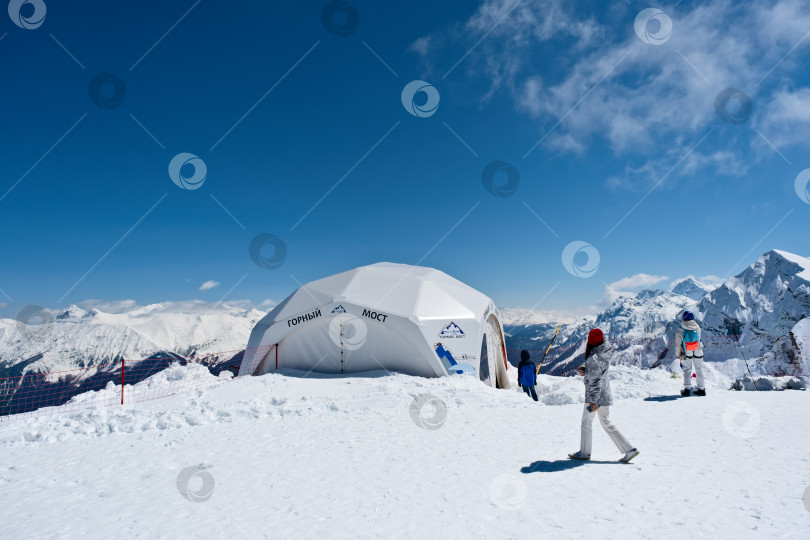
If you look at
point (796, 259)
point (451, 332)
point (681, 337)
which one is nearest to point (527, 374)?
point (451, 332)

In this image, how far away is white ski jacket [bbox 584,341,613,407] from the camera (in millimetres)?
5496

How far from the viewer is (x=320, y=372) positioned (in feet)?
54.2

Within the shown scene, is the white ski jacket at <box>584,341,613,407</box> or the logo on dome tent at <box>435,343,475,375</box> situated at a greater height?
the logo on dome tent at <box>435,343,475,375</box>

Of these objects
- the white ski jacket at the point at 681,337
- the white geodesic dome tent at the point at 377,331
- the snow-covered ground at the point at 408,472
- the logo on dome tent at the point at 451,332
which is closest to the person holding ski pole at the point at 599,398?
the snow-covered ground at the point at 408,472

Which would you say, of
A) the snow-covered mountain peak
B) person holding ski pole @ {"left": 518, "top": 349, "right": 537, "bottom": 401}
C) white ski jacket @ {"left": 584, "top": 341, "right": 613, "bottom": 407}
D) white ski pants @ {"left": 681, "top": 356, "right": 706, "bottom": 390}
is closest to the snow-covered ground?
white ski pants @ {"left": 681, "top": 356, "right": 706, "bottom": 390}

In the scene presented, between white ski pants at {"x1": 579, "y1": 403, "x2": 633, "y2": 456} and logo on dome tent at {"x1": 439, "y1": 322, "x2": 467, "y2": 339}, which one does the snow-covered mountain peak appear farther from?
white ski pants at {"x1": 579, "y1": 403, "x2": 633, "y2": 456}

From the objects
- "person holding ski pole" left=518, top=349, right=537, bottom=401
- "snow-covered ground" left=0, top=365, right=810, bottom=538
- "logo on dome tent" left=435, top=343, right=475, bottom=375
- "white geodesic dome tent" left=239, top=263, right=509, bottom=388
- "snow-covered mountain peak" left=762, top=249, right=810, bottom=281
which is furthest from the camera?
"snow-covered mountain peak" left=762, top=249, right=810, bottom=281

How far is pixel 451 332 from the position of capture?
15930mm

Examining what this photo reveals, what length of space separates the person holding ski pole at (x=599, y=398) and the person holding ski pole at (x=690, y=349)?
217 inches

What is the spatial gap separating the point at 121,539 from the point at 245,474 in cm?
179

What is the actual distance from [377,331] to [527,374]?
592 centimetres

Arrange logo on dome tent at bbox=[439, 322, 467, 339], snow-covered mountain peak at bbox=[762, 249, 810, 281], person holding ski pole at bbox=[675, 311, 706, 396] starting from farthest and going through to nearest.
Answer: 1. snow-covered mountain peak at bbox=[762, 249, 810, 281]
2. logo on dome tent at bbox=[439, 322, 467, 339]
3. person holding ski pole at bbox=[675, 311, 706, 396]

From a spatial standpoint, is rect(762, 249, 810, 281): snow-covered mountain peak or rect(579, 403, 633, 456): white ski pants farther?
rect(762, 249, 810, 281): snow-covered mountain peak

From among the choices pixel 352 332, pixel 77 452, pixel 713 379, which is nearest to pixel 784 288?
pixel 713 379
